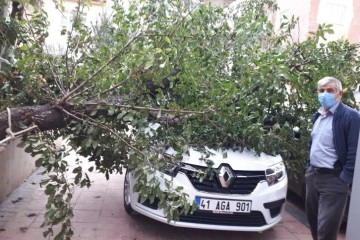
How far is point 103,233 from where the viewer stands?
164 inches

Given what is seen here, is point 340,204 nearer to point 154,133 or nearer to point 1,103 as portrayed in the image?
point 154,133

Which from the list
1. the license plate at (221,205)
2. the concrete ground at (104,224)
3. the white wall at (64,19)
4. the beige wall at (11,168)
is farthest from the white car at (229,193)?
the beige wall at (11,168)

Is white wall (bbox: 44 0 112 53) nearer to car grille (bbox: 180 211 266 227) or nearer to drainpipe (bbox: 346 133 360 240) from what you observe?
car grille (bbox: 180 211 266 227)

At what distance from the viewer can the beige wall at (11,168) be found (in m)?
4.93

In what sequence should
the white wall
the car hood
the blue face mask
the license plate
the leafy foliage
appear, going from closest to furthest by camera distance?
the leafy foliage < the blue face mask < the white wall < the license plate < the car hood

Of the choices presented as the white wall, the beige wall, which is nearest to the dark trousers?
the white wall

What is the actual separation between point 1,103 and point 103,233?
5.95ft

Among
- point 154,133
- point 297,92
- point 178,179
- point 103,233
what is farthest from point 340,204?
point 103,233

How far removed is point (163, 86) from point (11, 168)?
3.02 m

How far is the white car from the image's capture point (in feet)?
12.1

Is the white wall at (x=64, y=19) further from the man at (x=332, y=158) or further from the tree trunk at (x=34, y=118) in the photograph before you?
the man at (x=332, y=158)

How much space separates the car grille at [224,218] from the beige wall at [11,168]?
252cm

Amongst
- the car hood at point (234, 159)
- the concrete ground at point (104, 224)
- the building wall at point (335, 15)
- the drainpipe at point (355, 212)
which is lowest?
the concrete ground at point (104, 224)

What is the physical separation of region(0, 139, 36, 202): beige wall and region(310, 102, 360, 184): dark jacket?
148 inches
